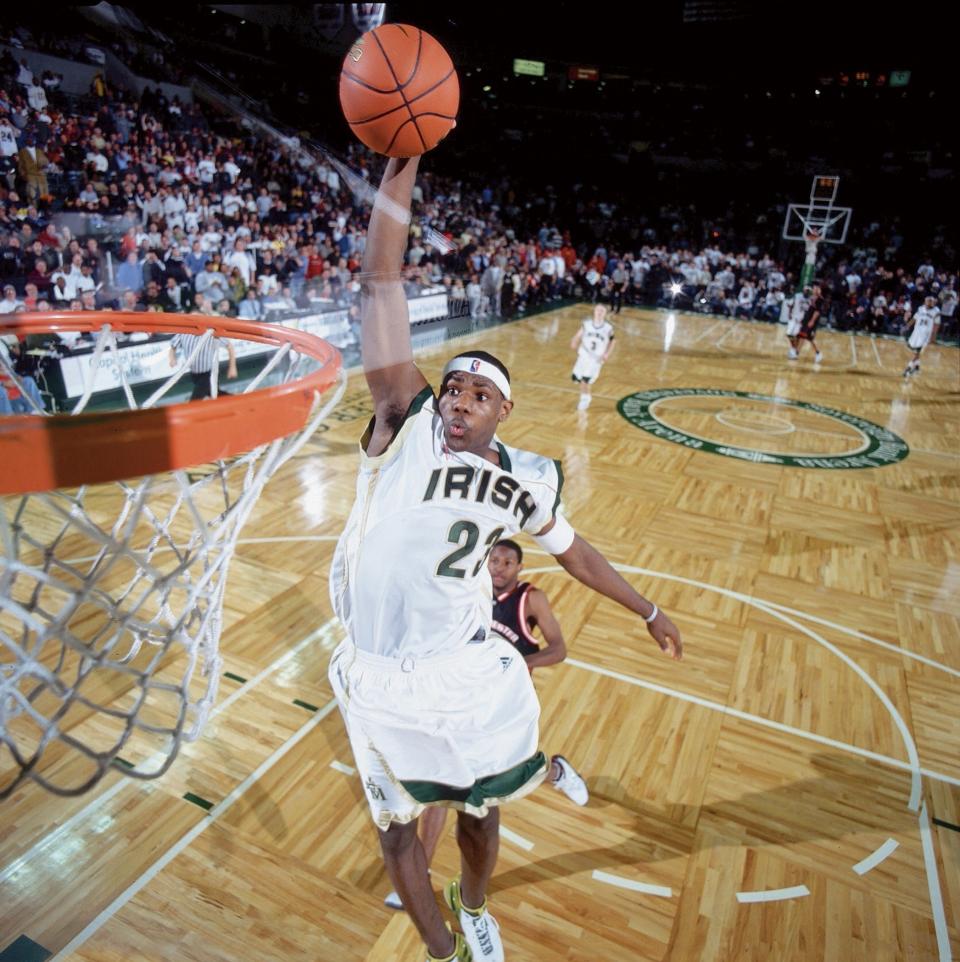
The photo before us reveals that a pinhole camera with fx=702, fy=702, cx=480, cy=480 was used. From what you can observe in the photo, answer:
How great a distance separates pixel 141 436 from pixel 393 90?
136cm

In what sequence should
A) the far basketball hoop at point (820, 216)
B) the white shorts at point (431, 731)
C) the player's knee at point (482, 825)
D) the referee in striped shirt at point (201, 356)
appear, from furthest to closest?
the far basketball hoop at point (820, 216)
the referee in striped shirt at point (201, 356)
the player's knee at point (482, 825)
the white shorts at point (431, 731)

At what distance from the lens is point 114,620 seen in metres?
1.89

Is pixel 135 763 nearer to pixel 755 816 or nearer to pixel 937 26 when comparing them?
pixel 755 816

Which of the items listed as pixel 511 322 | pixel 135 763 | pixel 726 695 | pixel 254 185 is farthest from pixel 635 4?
pixel 135 763

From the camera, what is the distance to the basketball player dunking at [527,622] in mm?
3043

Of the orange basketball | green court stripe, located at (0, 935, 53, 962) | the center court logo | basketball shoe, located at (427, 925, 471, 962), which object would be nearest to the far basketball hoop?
the center court logo

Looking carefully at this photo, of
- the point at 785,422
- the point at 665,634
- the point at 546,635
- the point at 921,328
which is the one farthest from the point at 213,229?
the point at 921,328

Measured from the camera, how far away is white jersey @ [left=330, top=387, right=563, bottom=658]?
1.94 m

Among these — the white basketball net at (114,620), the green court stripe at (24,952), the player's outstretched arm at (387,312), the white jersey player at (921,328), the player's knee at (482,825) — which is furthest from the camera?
the white jersey player at (921,328)

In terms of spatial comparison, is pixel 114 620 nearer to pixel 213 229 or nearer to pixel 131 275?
pixel 131 275

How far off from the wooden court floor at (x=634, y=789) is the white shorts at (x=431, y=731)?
821 mm

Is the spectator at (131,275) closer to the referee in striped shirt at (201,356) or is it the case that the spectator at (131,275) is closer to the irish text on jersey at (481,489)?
the referee in striped shirt at (201,356)

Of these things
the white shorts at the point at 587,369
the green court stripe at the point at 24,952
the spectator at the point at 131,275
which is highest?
the spectator at the point at 131,275

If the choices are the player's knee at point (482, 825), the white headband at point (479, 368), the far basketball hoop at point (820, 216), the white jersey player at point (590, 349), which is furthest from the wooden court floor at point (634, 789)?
the far basketball hoop at point (820, 216)
